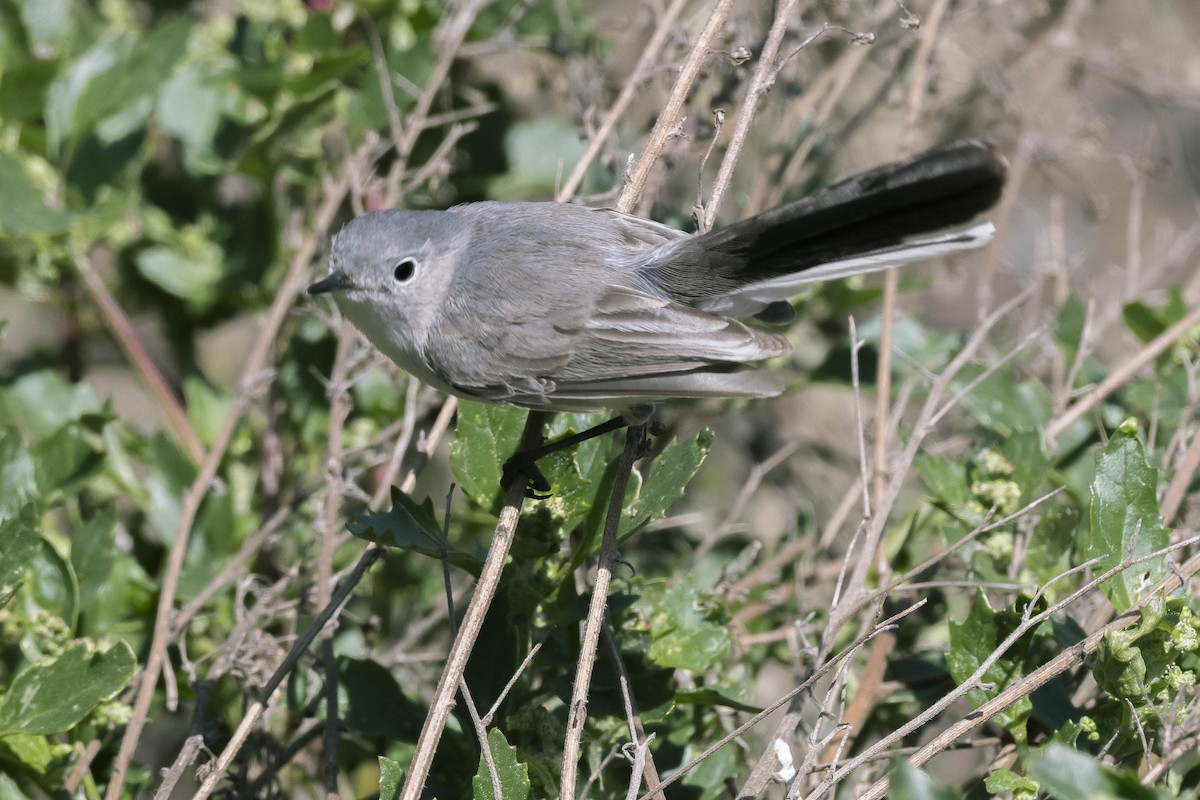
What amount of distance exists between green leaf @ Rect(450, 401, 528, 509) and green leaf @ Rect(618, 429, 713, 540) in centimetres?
27

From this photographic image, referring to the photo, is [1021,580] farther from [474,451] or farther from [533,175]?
[533,175]

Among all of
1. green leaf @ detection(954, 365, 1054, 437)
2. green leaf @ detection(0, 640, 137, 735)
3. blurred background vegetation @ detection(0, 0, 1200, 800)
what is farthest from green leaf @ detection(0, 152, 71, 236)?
green leaf @ detection(954, 365, 1054, 437)

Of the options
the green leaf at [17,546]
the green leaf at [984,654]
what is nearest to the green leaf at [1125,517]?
the green leaf at [984,654]

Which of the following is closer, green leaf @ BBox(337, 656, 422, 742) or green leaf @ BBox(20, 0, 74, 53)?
green leaf @ BBox(337, 656, 422, 742)

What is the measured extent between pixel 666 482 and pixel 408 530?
442 millimetres

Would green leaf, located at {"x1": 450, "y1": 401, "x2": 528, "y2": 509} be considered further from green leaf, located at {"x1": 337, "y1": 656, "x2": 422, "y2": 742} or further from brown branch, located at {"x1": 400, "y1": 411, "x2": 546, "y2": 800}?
green leaf, located at {"x1": 337, "y1": 656, "x2": 422, "y2": 742}

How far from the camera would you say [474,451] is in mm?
2191

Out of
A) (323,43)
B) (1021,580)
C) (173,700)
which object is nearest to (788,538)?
(1021,580)

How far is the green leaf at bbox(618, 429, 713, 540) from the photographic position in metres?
1.97

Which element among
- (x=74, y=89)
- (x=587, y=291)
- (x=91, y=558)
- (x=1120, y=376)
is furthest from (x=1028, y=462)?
(x=74, y=89)

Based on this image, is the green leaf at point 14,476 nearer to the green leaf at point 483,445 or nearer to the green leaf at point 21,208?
the green leaf at point 21,208

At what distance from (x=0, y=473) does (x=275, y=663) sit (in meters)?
0.66

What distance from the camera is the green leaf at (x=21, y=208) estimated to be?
8.25ft

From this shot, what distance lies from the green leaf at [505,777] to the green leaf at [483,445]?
21.0 inches
